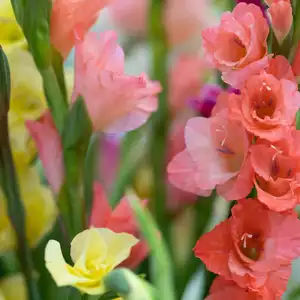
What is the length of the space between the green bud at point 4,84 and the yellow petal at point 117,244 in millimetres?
97

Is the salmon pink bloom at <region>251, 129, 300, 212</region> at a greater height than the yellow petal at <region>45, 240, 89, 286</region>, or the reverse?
the salmon pink bloom at <region>251, 129, 300, 212</region>

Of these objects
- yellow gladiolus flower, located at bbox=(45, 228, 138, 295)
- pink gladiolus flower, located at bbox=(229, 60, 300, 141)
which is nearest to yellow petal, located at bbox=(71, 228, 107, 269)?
yellow gladiolus flower, located at bbox=(45, 228, 138, 295)

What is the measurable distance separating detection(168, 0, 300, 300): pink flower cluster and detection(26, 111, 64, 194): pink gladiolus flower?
0.26ft

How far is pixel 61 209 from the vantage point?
0.39 metres

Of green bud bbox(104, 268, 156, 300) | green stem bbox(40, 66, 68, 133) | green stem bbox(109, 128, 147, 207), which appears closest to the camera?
green bud bbox(104, 268, 156, 300)

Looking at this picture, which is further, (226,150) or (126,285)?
(226,150)

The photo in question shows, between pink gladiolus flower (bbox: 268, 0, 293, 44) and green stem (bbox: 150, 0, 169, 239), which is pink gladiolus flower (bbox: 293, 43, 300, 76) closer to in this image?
pink gladiolus flower (bbox: 268, 0, 293, 44)

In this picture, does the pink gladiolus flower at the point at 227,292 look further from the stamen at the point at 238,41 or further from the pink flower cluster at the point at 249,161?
the stamen at the point at 238,41

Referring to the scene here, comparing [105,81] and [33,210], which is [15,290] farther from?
[105,81]

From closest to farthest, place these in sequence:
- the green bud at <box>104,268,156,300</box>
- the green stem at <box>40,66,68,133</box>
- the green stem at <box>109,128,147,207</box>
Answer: the green bud at <box>104,268,156,300</box> < the green stem at <box>40,66,68,133</box> < the green stem at <box>109,128,147,207</box>

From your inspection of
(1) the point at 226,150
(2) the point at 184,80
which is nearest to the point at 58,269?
(1) the point at 226,150

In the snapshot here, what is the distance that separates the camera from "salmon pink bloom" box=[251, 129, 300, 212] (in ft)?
1.07

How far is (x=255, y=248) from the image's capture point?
362mm

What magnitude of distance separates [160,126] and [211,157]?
112 millimetres
